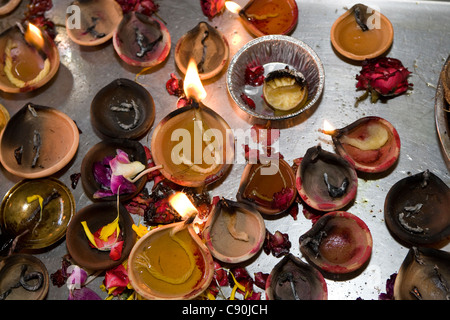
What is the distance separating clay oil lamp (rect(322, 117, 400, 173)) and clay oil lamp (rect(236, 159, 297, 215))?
32 centimetres

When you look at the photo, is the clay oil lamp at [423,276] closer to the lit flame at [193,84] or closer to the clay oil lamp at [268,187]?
the clay oil lamp at [268,187]

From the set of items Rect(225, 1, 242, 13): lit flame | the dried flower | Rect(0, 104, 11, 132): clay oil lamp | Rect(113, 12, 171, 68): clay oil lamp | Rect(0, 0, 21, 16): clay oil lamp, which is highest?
Rect(225, 1, 242, 13): lit flame

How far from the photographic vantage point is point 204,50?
2951 mm

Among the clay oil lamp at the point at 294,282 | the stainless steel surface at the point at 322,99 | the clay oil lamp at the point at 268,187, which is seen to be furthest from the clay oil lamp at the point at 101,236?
the clay oil lamp at the point at 294,282

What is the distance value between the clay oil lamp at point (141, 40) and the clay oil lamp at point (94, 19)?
0.12 metres

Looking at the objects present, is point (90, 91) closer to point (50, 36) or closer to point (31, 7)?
point (50, 36)

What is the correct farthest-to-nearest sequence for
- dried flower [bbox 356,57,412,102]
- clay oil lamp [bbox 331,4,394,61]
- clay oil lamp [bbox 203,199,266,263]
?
1. clay oil lamp [bbox 331,4,394,61]
2. dried flower [bbox 356,57,412,102]
3. clay oil lamp [bbox 203,199,266,263]

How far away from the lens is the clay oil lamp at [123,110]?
9.14 ft

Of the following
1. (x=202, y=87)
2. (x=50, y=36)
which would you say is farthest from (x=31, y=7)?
(x=202, y=87)

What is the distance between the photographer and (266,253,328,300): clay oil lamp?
2.44m

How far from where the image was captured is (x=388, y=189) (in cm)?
273

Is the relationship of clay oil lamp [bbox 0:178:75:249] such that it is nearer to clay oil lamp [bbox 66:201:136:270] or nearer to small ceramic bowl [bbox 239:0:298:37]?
clay oil lamp [bbox 66:201:136:270]

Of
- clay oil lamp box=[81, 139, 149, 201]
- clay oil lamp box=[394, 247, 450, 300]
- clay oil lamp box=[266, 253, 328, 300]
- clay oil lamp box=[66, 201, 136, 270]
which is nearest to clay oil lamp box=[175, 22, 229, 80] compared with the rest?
clay oil lamp box=[81, 139, 149, 201]

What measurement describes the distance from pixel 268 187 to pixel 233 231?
12.2 inches
